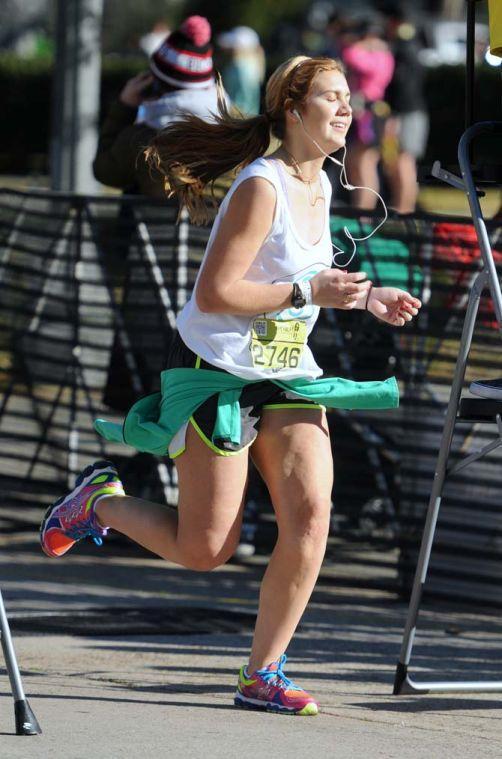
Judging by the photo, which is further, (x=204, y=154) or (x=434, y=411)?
(x=434, y=411)

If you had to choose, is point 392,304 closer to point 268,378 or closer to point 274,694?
point 268,378

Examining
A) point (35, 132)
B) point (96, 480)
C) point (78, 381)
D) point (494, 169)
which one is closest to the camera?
point (494, 169)

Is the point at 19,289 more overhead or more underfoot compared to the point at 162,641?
more overhead

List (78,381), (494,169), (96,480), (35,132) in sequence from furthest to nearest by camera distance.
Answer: (35,132) → (78,381) → (96,480) → (494,169)

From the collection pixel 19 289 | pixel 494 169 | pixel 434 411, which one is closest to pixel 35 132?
pixel 19 289

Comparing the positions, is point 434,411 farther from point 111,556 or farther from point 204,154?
point 204,154

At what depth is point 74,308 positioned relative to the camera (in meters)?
7.34

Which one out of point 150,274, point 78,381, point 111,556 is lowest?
point 111,556

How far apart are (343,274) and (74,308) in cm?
333

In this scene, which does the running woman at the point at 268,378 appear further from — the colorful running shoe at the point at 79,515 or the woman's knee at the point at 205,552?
the colorful running shoe at the point at 79,515

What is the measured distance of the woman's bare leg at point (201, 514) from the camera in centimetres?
440

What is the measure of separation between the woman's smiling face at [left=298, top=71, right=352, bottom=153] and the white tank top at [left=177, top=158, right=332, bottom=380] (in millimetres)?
158

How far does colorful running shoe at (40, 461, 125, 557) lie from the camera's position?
472 centimetres

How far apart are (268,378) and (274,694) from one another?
0.94m
